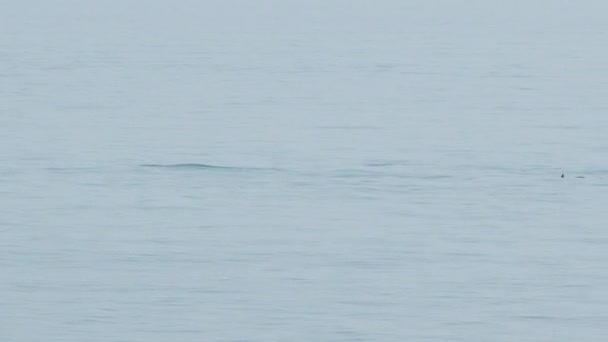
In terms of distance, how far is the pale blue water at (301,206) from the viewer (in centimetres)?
901

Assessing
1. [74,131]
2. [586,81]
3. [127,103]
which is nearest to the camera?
[74,131]

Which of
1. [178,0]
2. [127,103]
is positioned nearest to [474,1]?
[178,0]

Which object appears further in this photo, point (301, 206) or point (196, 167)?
point (196, 167)

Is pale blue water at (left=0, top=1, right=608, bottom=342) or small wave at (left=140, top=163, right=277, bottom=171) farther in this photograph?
small wave at (left=140, top=163, right=277, bottom=171)

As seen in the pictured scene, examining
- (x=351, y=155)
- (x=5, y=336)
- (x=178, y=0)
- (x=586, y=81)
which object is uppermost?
(x=5, y=336)

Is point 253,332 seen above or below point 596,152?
above

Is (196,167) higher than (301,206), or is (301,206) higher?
(301,206)

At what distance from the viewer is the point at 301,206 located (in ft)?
40.8

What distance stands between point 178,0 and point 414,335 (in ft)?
229

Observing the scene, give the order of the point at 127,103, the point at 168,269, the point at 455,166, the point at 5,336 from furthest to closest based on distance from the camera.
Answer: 1. the point at 127,103
2. the point at 455,166
3. the point at 168,269
4. the point at 5,336

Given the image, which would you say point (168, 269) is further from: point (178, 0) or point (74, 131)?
point (178, 0)

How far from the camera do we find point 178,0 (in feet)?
255

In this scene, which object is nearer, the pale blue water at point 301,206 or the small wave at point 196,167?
the pale blue water at point 301,206

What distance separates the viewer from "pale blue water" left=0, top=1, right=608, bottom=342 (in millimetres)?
9008
